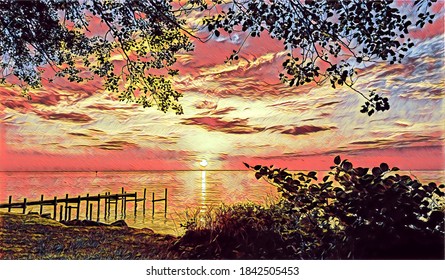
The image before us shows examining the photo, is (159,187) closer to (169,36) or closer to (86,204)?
(86,204)

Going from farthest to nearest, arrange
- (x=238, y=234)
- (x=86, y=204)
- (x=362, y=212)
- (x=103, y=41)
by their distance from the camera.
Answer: (x=103, y=41), (x=86, y=204), (x=238, y=234), (x=362, y=212)

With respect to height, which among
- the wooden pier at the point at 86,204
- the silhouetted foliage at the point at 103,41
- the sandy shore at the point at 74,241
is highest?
the silhouetted foliage at the point at 103,41

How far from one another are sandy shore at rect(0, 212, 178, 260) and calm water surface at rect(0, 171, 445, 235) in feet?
0.23

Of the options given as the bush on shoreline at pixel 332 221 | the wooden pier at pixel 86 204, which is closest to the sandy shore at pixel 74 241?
the wooden pier at pixel 86 204

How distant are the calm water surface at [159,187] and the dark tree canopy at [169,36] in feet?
1.57

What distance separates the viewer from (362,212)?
3188 millimetres

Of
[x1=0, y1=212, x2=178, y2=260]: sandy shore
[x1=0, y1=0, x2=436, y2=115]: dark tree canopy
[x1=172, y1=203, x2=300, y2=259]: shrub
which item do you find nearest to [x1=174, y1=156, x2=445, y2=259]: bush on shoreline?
[x1=172, y1=203, x2=300, y2=259]: shrub

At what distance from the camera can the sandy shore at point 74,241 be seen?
3330 millimetres

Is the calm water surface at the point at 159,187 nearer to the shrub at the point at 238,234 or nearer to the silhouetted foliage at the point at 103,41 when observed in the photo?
the shrub at the point at 238,234

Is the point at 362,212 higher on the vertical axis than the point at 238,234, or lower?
higher

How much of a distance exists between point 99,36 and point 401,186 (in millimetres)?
2192

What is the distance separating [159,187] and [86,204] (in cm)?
49

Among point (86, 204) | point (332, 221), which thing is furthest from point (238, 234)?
point (86, 204)

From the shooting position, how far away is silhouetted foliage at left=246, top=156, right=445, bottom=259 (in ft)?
10.4
